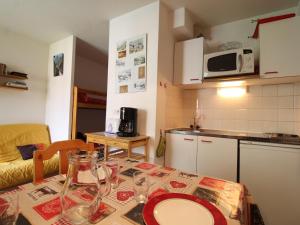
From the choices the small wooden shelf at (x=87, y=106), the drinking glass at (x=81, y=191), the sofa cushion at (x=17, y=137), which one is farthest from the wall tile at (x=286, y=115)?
the sofa cushion at (x=17, y=137)

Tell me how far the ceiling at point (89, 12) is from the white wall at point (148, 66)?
0.11m

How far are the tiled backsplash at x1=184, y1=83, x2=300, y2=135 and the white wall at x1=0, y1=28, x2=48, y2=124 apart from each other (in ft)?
8.89

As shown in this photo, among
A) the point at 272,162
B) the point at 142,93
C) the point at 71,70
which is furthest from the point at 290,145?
the point at 71,70

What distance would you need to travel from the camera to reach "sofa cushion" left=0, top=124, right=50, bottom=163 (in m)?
2.44

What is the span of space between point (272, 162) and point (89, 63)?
4151 millimetres

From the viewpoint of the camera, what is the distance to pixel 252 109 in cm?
213

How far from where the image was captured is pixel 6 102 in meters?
2.82

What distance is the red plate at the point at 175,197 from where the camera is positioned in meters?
0.50

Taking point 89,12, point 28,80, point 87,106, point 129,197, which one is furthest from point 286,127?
point 28,80

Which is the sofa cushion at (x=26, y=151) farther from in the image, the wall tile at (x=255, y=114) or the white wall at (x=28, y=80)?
the wall tile at (x=255, y=114)

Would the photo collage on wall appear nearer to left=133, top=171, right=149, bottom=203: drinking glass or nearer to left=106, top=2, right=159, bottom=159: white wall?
left=106, top=2, right=159, bottom=159: white wall

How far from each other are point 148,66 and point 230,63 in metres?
0.92

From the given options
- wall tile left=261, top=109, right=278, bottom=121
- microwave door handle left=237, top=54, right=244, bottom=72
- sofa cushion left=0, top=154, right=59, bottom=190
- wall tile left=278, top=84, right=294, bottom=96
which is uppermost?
microwave door handle left=237, top=54, right=244, bottom=72

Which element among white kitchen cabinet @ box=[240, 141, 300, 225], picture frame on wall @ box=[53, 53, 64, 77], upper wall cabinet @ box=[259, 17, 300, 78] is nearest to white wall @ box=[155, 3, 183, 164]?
white kitchen cabinet @ box=[240, 141, 300, 225]
